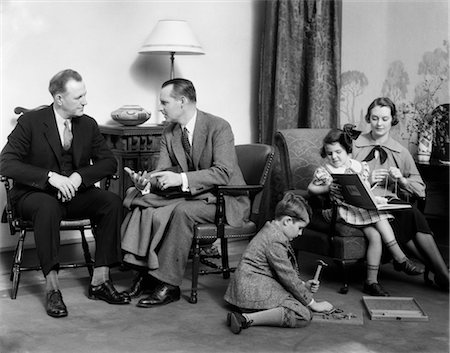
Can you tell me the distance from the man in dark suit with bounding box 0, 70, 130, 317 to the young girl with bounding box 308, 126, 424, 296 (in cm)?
133

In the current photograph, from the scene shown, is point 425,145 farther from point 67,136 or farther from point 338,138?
point 67,136

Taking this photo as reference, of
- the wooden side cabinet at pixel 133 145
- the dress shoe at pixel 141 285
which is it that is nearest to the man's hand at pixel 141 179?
the dress shoe at pixel 141 285

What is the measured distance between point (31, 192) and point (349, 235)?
1987mm

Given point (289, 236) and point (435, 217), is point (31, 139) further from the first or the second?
point (435, 217)

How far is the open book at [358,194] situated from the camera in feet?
15.3

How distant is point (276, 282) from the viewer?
428 cm

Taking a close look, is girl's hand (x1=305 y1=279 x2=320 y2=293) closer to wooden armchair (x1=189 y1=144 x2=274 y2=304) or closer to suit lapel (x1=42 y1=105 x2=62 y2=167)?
wooden armchair (x1=189 y1=144 x2=274 y2=304)

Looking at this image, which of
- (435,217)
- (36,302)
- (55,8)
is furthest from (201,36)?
(36,302)

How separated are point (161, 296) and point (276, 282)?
2.45 feet

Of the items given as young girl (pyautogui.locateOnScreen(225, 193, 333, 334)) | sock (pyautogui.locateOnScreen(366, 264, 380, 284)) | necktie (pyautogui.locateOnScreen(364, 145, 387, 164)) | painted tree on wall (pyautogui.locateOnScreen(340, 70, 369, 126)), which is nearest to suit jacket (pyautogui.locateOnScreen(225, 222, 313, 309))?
young girl (pyautogui.locateOnScreen(225, 193, 333, 334))

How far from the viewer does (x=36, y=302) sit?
4617mm

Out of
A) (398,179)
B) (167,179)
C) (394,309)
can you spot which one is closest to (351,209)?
(398,179)

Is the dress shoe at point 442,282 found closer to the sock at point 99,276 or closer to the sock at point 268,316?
the sock at point 268,316

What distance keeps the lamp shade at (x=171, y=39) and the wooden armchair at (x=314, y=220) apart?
103 centimetres
